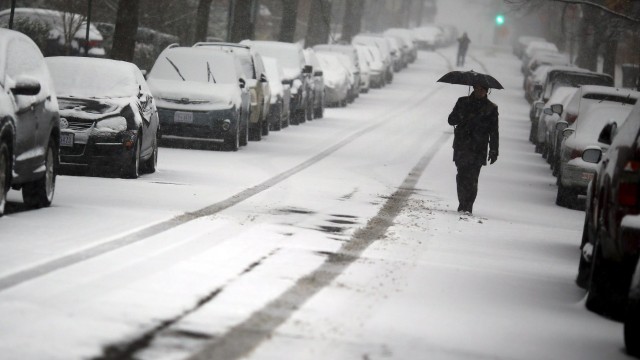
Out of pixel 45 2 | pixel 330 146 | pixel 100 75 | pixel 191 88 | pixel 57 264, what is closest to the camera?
pixel 57 264

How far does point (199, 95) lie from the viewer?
2664cm

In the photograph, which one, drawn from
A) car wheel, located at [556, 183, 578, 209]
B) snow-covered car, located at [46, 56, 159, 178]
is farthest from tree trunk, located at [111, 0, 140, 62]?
car wheel, located at [556, 183, 578, 209]

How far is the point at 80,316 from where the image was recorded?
874 centimetres

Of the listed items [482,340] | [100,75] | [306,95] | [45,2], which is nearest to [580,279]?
[482,340]

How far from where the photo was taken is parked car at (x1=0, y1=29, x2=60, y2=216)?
13867mm

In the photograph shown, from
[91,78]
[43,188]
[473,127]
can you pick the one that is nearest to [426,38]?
[91,78]

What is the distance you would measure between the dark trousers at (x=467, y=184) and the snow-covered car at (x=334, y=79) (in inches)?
1097

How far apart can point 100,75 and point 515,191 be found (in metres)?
7.03

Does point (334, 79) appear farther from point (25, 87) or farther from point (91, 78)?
point (25, 87)

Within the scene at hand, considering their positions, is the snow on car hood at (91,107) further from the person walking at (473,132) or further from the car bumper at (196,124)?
the car bumper at (196,124)

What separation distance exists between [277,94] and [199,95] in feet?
24.5

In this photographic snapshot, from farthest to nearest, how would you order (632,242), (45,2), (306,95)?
(45,2), (306,95), (632,242)

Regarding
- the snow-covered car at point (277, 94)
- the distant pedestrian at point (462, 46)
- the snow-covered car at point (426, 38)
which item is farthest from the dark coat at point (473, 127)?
the snow-covered car at point (426, 38)

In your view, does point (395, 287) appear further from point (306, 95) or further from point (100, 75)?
point (306, 95)
